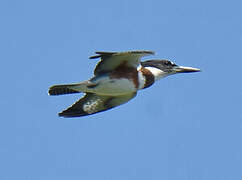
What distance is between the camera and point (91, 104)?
15.8m

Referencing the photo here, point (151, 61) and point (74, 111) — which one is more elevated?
point (151, 61)

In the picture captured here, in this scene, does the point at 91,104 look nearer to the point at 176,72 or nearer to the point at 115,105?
the point at 115,105

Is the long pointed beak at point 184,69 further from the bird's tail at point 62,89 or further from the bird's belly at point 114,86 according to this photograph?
the bird's tail at point 62,89

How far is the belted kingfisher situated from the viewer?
14.2m

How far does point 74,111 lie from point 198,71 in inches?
119

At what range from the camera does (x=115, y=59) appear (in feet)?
46.5

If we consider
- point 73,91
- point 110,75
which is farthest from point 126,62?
point 73,91

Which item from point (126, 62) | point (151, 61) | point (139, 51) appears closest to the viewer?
point (139, 51)

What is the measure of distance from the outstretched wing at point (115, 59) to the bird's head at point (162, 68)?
780 mm

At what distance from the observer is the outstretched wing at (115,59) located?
541 inches

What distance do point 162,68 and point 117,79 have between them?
146 cm

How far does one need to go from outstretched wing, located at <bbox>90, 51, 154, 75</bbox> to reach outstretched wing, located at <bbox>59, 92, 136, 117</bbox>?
1303 millimetres

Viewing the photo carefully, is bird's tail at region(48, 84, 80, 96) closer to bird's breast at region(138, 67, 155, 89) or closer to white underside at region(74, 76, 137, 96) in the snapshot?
white underside at region(74, 76, 137, 96)

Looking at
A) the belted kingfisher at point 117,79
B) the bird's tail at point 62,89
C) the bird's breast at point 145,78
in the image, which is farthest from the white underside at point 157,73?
the bird's tail at point 62,89
